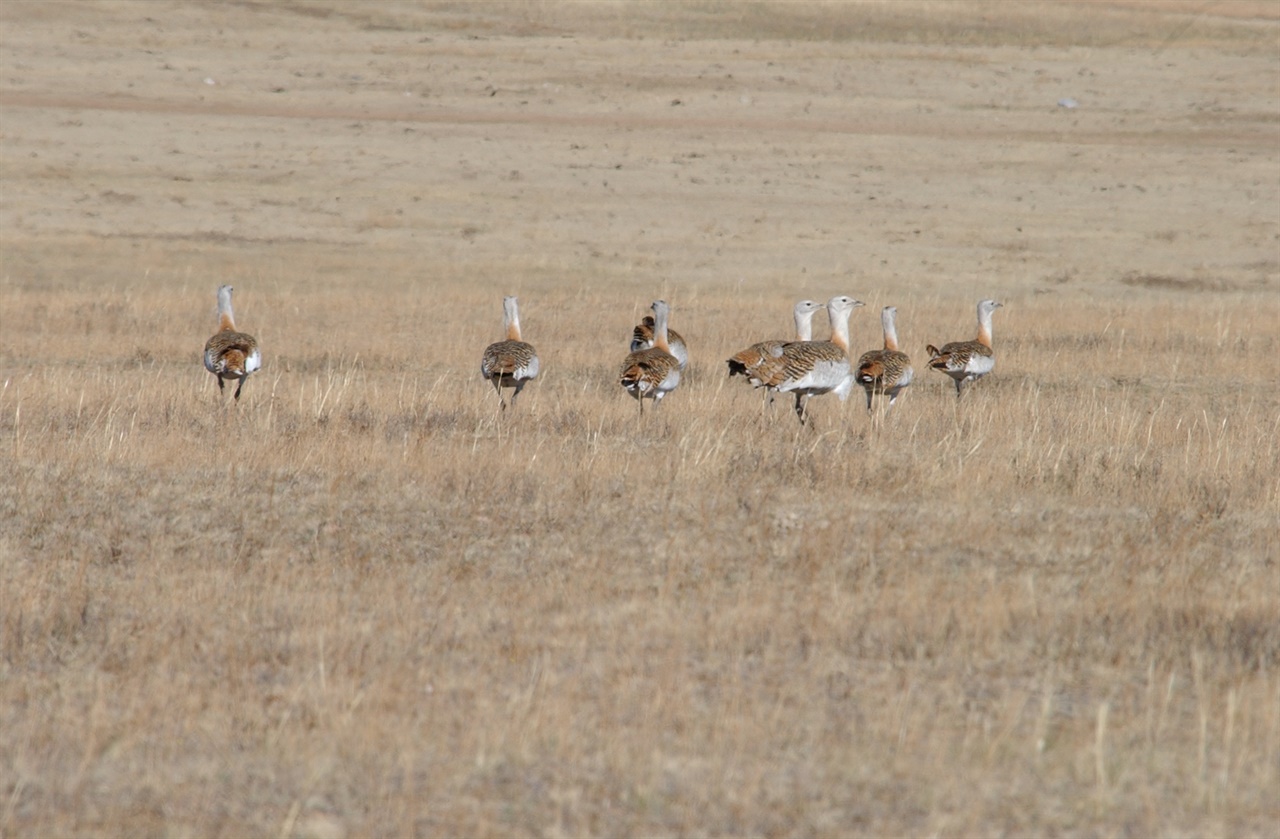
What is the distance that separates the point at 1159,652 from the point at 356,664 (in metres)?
3.53

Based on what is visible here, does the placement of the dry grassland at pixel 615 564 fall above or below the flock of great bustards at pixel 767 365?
below

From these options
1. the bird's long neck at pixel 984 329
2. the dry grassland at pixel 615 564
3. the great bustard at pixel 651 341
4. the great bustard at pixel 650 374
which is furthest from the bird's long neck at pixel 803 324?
the great bustard at pixel 650 374

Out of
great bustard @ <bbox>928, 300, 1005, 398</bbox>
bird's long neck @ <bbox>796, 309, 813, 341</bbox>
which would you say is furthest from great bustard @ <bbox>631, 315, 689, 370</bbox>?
great bustard @ <bbox>928, 300, 1005, 398</bbox>

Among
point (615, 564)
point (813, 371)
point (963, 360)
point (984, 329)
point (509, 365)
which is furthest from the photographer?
point (984, 329)

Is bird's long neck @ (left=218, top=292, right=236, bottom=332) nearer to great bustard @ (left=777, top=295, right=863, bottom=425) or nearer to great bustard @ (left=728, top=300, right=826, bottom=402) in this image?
great bustard @ (left=728, top=300, right=826, bottom=402)

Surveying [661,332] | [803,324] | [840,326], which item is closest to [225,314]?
[661,332]

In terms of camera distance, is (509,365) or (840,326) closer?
(509,365)

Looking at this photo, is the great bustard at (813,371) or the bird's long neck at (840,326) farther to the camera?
the bird's long neck at (840,326)

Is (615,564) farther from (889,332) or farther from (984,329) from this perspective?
(984,329)

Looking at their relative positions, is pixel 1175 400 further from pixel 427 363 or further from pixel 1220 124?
pixel 1220 124

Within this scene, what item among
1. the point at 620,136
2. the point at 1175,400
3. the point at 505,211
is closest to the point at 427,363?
the point at 1175,400

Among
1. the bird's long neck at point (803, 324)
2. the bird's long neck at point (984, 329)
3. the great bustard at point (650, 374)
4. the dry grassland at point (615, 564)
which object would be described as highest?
the bird's long neck at point (984, 329)

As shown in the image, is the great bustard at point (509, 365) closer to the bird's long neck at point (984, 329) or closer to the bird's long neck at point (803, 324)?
the bird's long neck at point (803, 324)

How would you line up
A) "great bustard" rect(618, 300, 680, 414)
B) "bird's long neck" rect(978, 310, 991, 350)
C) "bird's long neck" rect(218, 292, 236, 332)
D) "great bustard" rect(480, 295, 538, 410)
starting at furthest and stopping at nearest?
"bird's long neck" rect(978, 310, 991, 350) < "bird's long neck" rect(218, 292, 236, 332) < "great bustard" rect(480, 295, 538, 410) < "great bustard" rect(618, 300, 680, 414)
